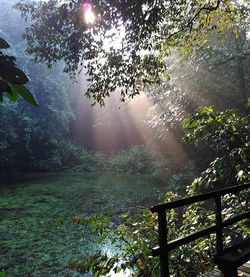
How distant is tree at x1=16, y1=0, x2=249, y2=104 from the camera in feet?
15.8

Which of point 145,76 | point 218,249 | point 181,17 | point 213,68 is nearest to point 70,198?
point 213,68

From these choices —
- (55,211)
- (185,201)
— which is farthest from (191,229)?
(55,211)

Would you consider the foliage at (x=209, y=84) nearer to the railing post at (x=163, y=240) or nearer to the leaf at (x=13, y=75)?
the railing post at (x=163, y=240)

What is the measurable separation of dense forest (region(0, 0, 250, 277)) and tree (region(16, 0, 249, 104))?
21mm

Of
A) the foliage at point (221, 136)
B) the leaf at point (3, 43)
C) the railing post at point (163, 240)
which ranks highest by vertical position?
the foliage at point (221, 136)

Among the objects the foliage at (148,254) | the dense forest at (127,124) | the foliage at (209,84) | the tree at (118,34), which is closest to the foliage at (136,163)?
the dense forest at (127,124)

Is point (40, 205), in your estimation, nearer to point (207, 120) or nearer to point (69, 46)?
point (69, 46)

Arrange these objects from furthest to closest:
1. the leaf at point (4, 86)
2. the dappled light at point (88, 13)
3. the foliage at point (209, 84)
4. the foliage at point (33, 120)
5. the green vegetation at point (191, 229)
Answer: the foliage at point (33, 120) < the foliage at point (209, 84) < the dappled light at point (88, 13) < the green vegetation at point (191, 229) < the leaf at point (4, 86)

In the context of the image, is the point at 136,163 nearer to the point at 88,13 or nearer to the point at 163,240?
the point at 88,13

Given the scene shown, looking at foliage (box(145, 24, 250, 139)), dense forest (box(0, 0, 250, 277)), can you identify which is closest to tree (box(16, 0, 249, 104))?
dense forest (box(0, 0, 250, 277))

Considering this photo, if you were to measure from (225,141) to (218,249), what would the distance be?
180 centimetres

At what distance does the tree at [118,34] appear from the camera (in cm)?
483

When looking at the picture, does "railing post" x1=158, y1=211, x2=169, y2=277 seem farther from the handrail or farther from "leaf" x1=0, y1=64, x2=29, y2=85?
"leaf" x1=0, y1=64, x2=29, y2=85

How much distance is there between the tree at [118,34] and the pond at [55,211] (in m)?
2.49
